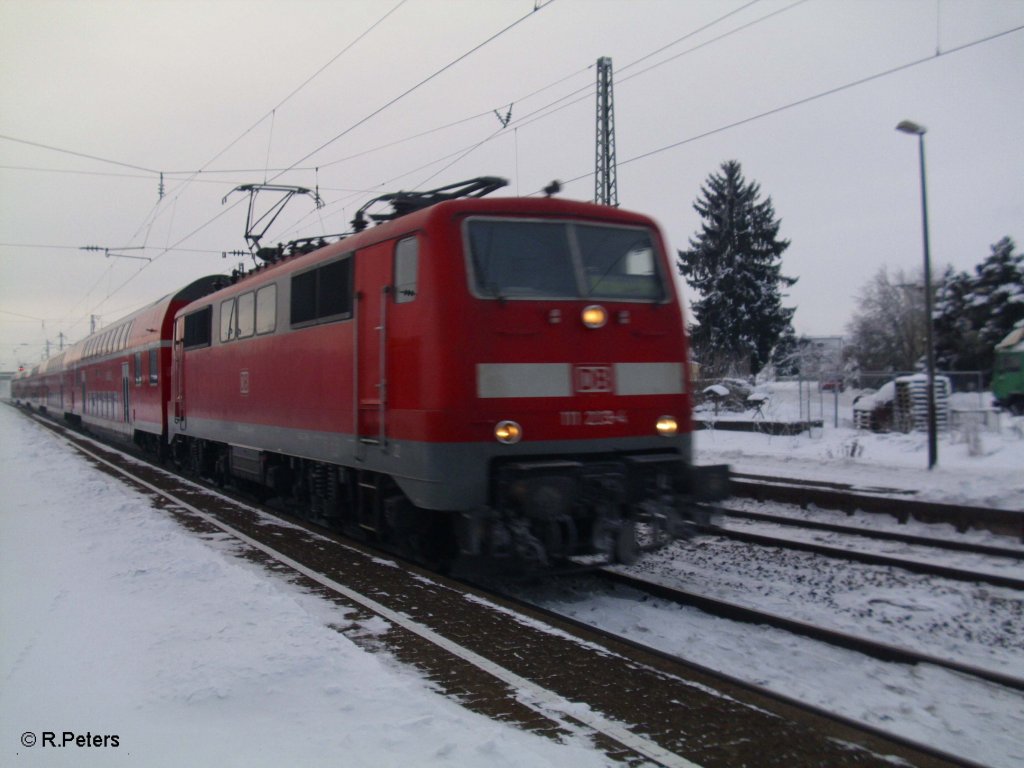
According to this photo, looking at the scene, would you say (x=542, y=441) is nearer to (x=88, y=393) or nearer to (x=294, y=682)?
(x=294, y=682)

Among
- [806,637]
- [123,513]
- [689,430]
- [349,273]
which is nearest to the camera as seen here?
[806,637]

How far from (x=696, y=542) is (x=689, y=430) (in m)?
2.34

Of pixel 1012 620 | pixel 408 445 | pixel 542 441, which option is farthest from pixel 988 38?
pixel 408 445

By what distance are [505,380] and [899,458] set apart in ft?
43.2

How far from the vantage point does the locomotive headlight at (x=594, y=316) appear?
273 inches

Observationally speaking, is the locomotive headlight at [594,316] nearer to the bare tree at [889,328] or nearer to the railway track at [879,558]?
the railway track at [879,558]

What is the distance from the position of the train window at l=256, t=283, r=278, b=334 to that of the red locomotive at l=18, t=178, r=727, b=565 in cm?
148

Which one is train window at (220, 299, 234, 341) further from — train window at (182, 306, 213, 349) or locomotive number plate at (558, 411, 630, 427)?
locomotive number plate at (558, 411, 630, 427)

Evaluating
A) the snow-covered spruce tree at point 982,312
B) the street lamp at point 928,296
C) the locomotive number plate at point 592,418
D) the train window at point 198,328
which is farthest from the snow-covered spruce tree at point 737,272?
the locomotive number plate at point 592,418

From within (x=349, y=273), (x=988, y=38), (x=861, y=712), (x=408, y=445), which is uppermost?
Result: (x=988, y=38)

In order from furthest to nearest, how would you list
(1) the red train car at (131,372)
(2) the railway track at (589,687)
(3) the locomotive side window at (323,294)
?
(1) the red train car at (131,372)
(3) the locomotive side window at (323,294)
(2) the railway track at (589,687)

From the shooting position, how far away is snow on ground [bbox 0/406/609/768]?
12.5 feet

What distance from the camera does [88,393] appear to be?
28.4 metres

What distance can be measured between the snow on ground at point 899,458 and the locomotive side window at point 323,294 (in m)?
6.25
